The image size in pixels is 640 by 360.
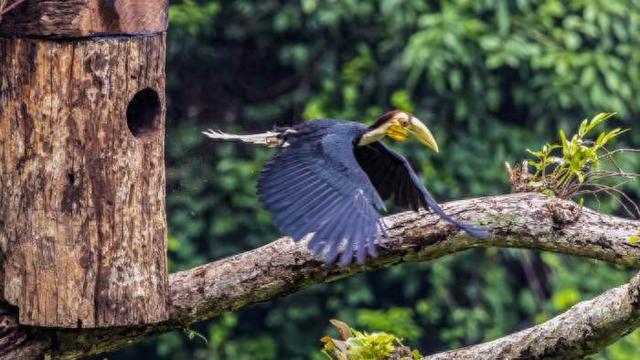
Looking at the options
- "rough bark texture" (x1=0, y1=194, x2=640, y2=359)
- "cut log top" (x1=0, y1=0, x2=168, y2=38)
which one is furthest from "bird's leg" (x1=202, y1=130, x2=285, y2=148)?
"cut log top" (x1=0, y1=0, x2=168, y2=38)

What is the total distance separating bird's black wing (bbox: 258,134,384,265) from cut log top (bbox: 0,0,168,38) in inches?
25.9

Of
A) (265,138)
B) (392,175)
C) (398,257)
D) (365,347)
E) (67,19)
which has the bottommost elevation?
(365,347)

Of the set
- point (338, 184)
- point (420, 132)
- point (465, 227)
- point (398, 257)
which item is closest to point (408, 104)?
point (420, 132)

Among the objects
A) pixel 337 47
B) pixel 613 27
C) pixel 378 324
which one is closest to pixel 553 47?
pixel 613 27

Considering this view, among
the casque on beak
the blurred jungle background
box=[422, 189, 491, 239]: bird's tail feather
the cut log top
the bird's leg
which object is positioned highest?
the cut log top

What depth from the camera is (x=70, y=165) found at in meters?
4.24

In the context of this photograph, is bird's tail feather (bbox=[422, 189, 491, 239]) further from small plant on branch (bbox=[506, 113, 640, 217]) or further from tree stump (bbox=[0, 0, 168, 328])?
tree stump (bbox=[0, 0, 168, 328])

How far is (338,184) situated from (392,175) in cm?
57

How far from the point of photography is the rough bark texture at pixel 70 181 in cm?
423

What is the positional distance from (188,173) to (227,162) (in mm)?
1346

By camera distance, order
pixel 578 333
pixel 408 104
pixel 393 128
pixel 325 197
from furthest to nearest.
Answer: pixel 408 104 < pixel 393 128 < pixel 325 197 < pixel 578 333

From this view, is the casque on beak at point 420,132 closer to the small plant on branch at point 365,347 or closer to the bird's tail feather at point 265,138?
the bird's tail feather at point 265,138

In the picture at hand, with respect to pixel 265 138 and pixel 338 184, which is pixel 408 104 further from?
pixel 338 184

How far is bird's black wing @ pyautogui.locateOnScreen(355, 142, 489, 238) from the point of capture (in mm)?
4742
